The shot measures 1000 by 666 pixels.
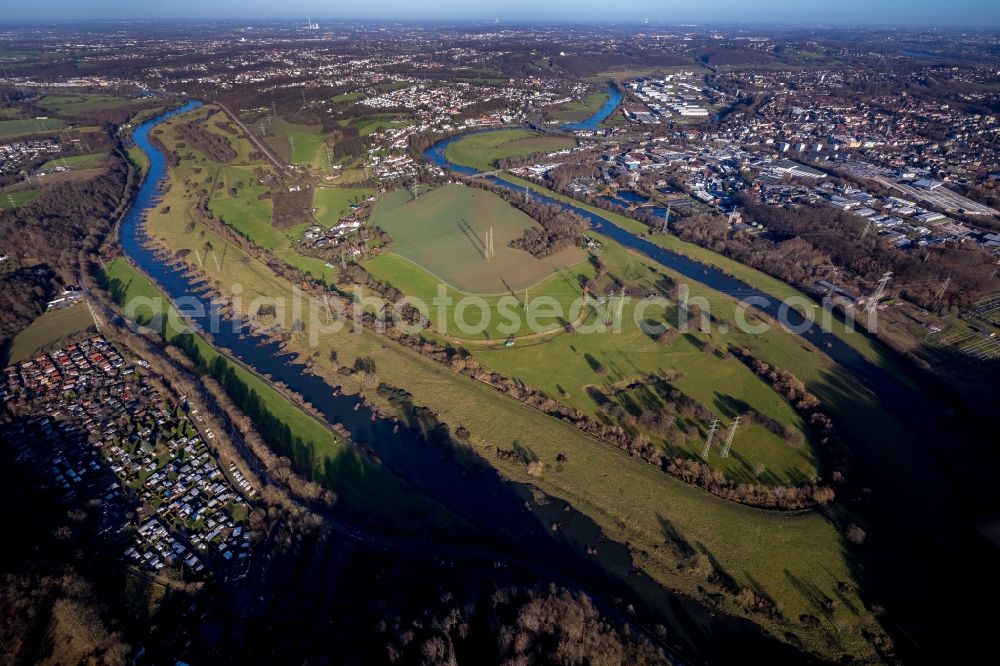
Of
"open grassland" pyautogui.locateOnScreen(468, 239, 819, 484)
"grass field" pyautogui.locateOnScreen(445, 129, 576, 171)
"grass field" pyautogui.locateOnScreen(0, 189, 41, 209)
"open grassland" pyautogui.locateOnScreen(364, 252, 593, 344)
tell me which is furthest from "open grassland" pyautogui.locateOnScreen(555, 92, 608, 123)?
"grass field" pyautogui.locateOnScreen(0, 189, 41, 209)

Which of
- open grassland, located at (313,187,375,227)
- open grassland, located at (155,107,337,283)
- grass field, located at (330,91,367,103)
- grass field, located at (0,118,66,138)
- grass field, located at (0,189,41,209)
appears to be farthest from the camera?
grass field, located at (330,91,367,103)

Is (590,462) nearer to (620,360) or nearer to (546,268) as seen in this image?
(620,360)

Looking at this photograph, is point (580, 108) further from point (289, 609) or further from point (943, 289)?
point (289, 609)

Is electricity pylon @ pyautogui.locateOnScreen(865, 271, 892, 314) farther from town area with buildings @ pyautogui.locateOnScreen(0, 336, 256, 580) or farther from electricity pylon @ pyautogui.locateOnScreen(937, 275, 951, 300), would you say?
town area with buildings @ pyautogui.locateOnScreen(0, 336, 256, 580)

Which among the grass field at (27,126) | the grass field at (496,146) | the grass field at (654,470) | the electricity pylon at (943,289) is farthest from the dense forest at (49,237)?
the electricity pylon at (943,289)

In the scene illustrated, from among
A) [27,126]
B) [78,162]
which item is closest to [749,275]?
[78,162]

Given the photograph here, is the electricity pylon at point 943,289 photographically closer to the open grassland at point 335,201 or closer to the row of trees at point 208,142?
the open grassland at point 335,201
